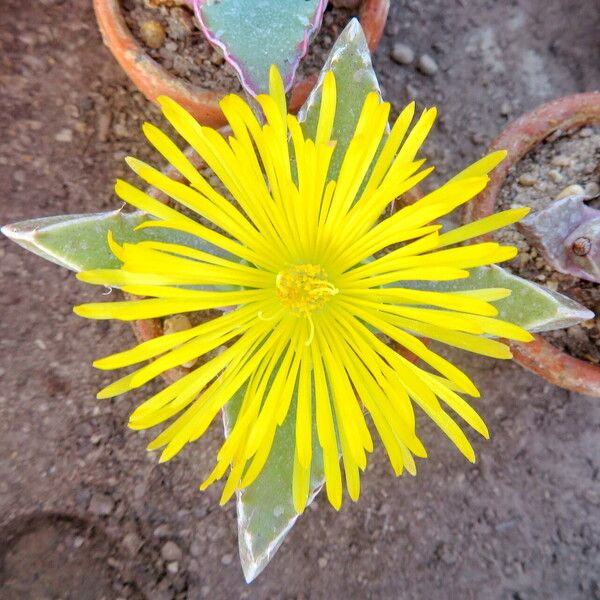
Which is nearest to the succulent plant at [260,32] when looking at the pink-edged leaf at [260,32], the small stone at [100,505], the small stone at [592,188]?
the pink-edged leaf at [260,32]

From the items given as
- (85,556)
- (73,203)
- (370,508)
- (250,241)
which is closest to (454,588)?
(370,508)

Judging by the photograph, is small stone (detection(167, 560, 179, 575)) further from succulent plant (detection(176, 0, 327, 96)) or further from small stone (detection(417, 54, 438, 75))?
small stone (detection(417, 54, 438, 75))

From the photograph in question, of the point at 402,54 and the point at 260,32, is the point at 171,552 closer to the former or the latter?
the point at 260,32

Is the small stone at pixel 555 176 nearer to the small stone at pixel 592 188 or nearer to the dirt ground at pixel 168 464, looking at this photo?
the small stone at pixel 592 188

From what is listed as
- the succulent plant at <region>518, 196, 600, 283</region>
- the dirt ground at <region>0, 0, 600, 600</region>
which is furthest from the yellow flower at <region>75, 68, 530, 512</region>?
the dirt ground at <region>0, 0, 600, 600</region>

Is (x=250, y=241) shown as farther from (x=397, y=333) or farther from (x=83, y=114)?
(x=83, y=114)

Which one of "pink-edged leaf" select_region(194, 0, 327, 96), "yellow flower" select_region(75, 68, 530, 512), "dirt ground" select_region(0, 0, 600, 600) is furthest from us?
"dirt ground" select_region(0, 0, 600, 600)

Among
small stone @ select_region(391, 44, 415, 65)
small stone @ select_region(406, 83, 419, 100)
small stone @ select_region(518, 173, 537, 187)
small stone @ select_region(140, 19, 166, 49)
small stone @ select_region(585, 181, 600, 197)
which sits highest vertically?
small stone @ select_region(585, 181, 600, 197)

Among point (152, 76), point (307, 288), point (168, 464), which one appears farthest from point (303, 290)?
point (168, 464)
